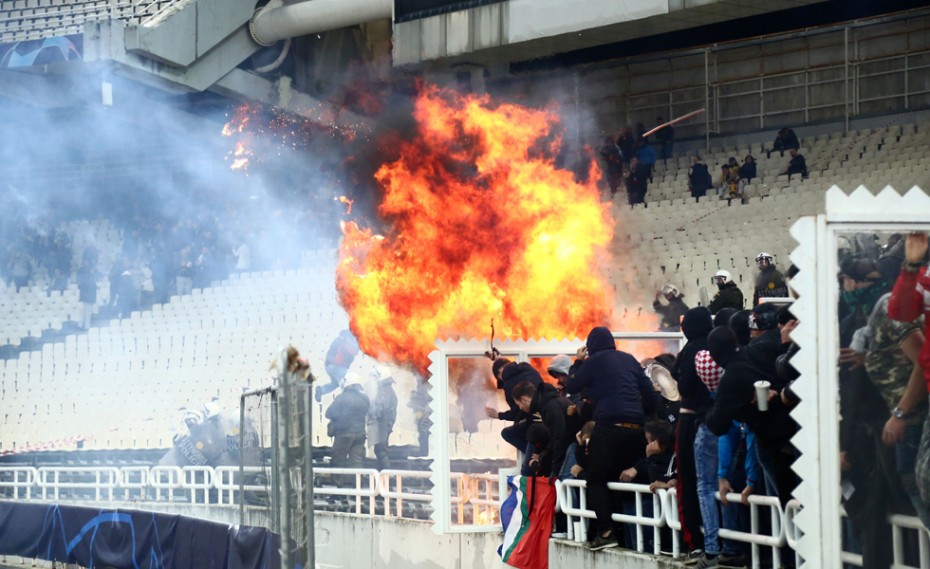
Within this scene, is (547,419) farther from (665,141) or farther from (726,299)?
(665,141)

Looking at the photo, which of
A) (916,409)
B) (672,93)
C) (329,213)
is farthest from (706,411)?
(329,213)

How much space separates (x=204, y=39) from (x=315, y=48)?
3421 millimetres

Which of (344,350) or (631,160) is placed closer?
(344,350)

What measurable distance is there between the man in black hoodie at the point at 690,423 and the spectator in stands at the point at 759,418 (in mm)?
690

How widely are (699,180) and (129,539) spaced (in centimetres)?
1322

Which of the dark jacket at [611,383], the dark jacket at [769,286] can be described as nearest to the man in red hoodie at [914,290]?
the dark jacket at [611,383]

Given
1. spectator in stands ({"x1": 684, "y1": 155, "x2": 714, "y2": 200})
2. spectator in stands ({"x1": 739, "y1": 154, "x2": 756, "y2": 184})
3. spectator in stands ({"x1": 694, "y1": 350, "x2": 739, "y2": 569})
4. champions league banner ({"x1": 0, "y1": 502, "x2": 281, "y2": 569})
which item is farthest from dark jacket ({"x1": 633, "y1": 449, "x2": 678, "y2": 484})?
spectator in stands ({"x1": 684, "y1": 155, "x2": 714, "y2": 200})

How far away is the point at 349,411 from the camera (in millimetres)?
15227

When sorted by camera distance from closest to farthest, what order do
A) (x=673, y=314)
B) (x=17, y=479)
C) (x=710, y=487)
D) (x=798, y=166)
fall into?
(x=710, y=487), (x=673, y=314), (x=17, y=479), (x=798, y=166)

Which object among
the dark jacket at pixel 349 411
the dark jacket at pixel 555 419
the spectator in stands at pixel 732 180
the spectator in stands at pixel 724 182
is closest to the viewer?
the dark jacket at pixel 555 419

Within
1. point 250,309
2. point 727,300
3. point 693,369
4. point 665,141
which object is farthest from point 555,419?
point 250,309

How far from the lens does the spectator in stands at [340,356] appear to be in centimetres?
2214

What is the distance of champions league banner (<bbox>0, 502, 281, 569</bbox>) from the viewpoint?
10.9 metres

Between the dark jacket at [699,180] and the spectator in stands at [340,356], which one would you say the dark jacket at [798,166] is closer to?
the dark jacket at [699,180]
